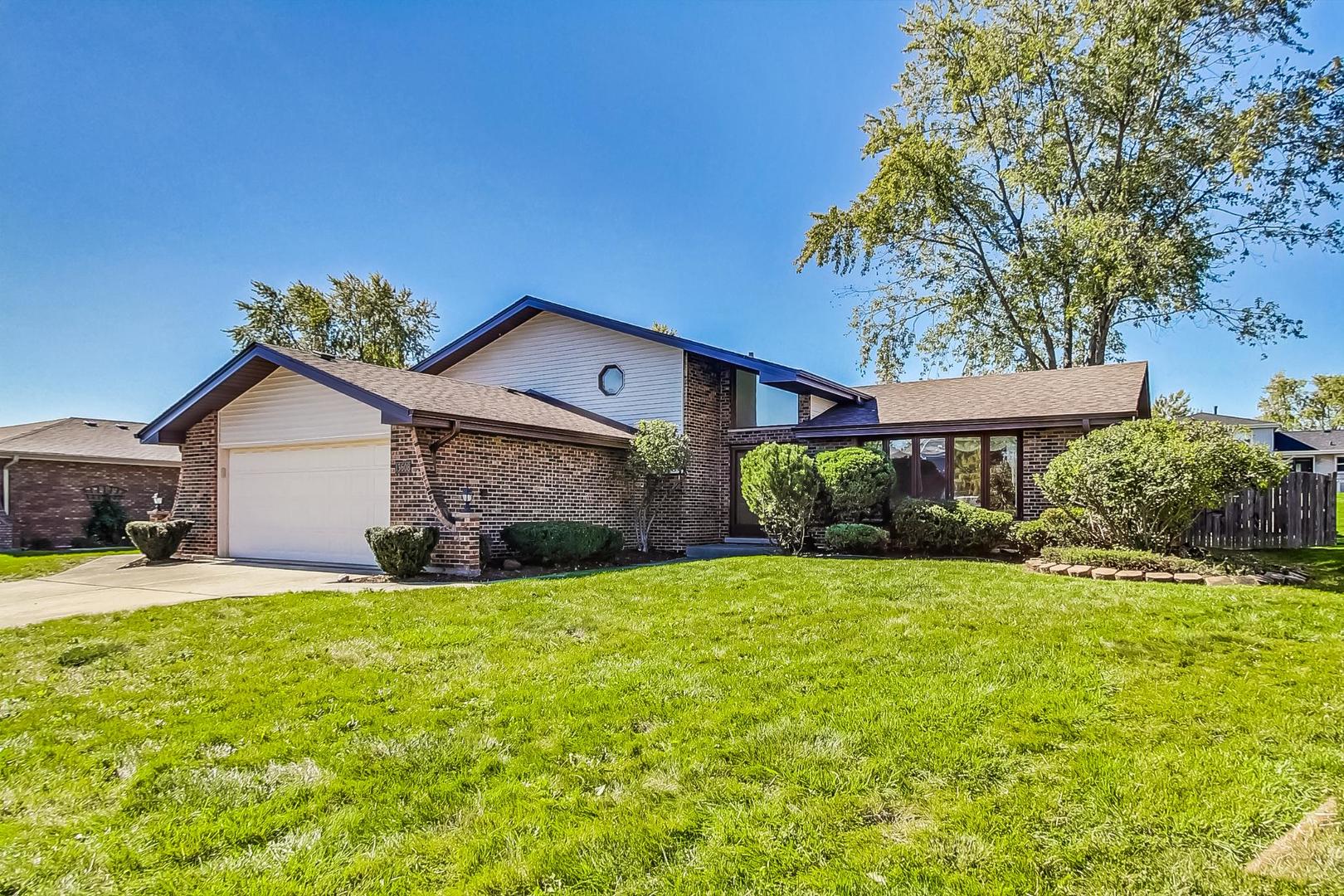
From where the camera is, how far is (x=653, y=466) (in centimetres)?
1288

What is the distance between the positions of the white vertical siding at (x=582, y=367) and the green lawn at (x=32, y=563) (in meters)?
8.62

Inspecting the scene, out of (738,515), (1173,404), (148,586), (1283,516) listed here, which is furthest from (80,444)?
(1283,516)

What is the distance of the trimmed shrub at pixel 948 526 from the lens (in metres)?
11.4

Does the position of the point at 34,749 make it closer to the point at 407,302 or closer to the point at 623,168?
the point at 623,168

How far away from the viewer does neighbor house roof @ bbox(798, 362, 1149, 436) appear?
12086 mm

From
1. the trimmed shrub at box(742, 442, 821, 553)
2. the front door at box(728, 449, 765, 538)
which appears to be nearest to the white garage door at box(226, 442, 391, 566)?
the trimmed shrub at box(742, 442, 821, 553)

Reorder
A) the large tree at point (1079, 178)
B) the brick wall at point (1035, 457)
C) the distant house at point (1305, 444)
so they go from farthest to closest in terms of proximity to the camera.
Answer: the distant house at point (1305, 444)
the large tree at point (1079, 178)
the brick wall at point (1035, 457)

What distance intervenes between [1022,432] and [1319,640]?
7.49m

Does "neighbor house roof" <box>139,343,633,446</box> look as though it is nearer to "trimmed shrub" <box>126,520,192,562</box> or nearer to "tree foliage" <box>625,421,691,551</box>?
"tree foliage" <box>625,421,691,551</box>

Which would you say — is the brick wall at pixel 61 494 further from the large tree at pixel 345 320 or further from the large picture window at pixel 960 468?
the large picture window at pixel 960 468

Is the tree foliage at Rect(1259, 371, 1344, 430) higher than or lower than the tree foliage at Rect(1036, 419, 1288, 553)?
higher

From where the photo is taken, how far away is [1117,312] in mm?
22031

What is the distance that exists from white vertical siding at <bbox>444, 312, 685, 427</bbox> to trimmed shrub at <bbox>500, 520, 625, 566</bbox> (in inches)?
157

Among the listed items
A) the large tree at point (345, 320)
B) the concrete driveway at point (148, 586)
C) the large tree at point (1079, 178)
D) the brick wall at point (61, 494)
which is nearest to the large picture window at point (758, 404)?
the concrete driveway at point (148, 586)
